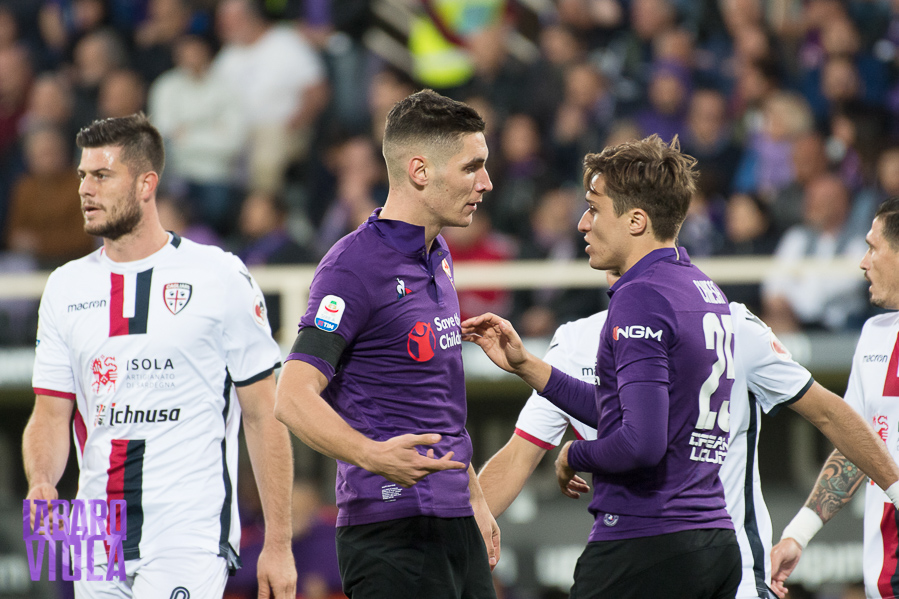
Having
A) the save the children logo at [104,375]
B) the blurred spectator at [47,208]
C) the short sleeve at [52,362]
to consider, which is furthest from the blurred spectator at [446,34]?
the save the children logo at [104,375]

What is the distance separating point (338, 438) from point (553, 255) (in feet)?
20.1

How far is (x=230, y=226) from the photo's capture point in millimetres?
10578

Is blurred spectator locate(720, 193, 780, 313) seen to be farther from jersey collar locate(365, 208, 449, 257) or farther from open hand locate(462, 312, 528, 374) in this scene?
jersey collar locate(365, 208, 449, 257)

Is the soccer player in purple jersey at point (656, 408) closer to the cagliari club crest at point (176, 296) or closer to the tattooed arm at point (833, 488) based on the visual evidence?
the tattooed arm at point (833, 488)

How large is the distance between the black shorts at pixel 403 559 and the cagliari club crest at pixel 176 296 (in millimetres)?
1392

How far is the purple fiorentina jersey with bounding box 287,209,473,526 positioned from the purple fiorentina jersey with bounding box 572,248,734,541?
21.9 inches

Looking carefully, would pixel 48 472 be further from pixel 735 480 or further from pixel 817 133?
pixel 817 133

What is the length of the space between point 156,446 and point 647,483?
207cm

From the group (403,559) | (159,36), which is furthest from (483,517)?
(159,36)

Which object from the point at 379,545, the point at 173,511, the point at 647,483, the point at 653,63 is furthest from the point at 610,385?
the point at 653,63

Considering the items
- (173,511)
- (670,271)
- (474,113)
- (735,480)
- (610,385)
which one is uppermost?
(474,113)

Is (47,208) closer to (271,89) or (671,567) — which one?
(271,89)

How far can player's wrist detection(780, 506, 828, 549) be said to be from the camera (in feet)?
15.4

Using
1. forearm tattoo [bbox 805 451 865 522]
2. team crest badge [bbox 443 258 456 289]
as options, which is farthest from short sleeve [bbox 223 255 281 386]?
forearm tattoo [bbox 805 451 865 522]
